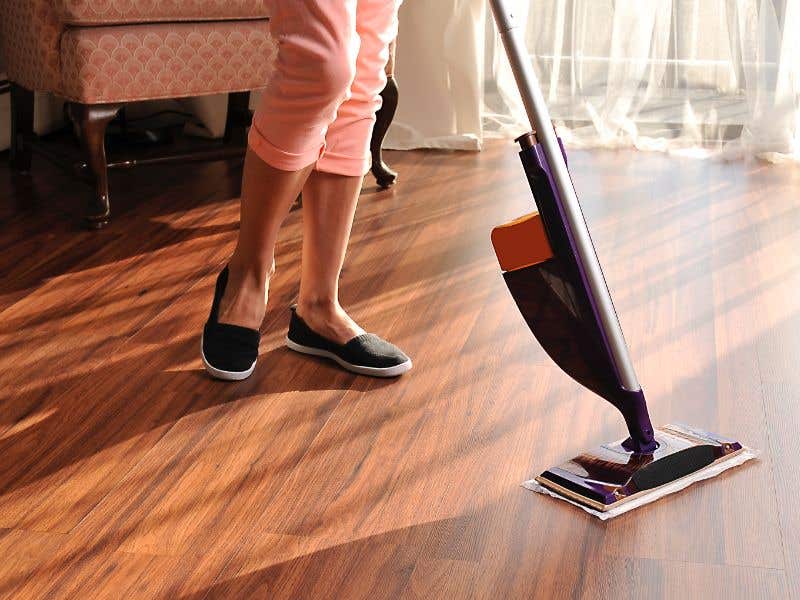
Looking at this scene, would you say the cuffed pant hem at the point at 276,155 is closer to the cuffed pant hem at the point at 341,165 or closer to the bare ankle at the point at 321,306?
the cuffed pant hem at the point at 341,165

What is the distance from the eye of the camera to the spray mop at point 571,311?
1.14 metres

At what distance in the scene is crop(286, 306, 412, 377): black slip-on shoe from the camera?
59.6 inches

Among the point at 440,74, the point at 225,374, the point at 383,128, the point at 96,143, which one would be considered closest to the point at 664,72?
the point at 440,74

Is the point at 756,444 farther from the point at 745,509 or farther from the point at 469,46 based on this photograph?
the point at 469,46

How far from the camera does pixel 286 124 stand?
1374 millimetres

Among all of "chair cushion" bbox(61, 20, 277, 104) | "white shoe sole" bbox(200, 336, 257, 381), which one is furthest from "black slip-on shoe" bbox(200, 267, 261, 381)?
"chair cushion" bbox(61, 20, 277, 104)

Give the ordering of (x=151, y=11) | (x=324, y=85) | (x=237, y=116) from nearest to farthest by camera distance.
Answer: (x=324, y=85) < (x=151, y=11) < (x=237, y=116)

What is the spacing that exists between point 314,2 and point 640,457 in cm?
60

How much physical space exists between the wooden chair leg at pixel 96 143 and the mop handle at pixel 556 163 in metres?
1.21

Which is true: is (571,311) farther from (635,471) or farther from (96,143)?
(96,143)

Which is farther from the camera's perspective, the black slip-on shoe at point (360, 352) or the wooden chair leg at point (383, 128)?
the wooden chair leg at point (383, 128)

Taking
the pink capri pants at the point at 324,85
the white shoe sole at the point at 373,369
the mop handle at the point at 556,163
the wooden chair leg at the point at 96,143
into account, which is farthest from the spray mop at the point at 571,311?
the wooden chair leg at the point at 96,143

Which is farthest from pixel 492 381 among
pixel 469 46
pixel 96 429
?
pixel 469 46

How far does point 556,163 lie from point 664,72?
1.82 m
